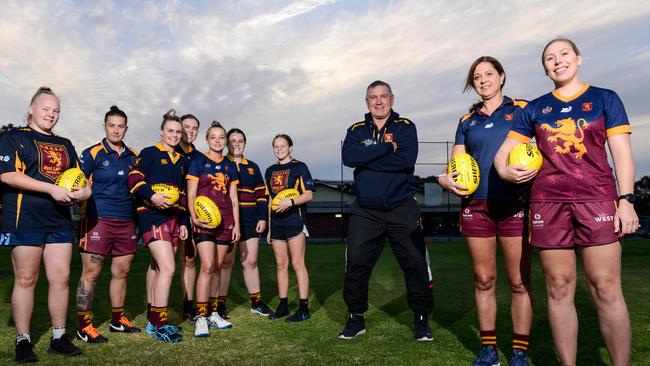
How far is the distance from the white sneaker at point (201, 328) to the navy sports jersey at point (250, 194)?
1.59 metres

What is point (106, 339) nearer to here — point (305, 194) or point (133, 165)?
point (133, 165)

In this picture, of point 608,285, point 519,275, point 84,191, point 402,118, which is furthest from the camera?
point 402,118

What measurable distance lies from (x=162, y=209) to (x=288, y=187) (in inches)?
77.9

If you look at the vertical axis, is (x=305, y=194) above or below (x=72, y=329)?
above

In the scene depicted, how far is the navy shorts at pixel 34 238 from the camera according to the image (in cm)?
445

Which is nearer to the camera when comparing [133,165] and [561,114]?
[561,114]

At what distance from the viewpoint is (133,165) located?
223 inches

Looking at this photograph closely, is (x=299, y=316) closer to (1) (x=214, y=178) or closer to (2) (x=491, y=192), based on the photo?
(1) (x=214, y=178)

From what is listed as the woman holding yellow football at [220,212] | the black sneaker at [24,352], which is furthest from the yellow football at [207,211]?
the black sneaker at [24,352]

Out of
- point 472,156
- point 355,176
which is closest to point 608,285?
point 472,156

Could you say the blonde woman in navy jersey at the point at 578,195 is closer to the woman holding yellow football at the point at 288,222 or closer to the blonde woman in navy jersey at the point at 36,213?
the woman holding yellow football at the point at 288,222

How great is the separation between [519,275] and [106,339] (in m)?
3.97

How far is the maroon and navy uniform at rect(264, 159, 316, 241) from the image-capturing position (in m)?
6.74

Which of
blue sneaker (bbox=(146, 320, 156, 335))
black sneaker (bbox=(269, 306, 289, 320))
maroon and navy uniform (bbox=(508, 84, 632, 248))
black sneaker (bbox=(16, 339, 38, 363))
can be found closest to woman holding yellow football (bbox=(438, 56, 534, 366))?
maroon and navy uniform (bbox=(508, 84, 632, 248))
